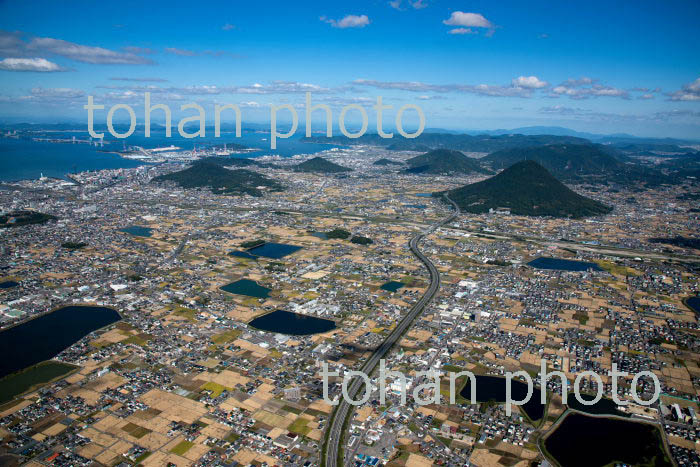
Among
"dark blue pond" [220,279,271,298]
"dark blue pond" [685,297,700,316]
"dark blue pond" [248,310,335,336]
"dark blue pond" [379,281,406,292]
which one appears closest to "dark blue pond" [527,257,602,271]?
"dark blue pond" [685,297,700,316]

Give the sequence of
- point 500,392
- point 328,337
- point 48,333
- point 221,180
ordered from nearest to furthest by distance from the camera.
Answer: point 500,392 < point 48,333 < point 328,337 < point 221,180

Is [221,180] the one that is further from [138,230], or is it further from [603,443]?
[603,443]

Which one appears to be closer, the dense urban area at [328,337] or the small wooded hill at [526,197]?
the dense urban area at [328,337]

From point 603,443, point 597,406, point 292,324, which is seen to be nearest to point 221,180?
point 292,324

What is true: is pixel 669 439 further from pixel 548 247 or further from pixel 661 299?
pixel 548 247

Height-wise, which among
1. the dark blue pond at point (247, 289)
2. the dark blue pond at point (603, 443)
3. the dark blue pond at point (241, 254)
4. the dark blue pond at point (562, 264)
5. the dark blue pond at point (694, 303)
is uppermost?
the dark blue pond at point (562, 264)

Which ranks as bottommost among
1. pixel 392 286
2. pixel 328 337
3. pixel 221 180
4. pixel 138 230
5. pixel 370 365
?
pixel 370 365

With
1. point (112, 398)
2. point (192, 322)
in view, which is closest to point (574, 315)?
point (192, 322)

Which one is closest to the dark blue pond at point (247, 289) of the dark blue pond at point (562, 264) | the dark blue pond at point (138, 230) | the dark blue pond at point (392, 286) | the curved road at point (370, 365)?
the dark blue pond at point (392, 286)

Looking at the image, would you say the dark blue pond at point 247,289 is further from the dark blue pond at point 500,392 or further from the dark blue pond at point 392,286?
the dark blue pond at point 500,392
